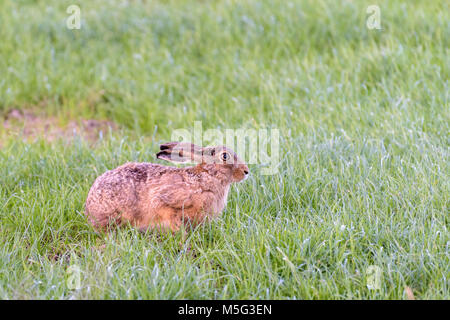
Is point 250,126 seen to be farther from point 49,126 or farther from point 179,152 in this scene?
point 49,126

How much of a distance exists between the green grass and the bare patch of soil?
0.15m

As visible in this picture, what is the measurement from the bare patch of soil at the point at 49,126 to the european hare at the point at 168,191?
2.58m

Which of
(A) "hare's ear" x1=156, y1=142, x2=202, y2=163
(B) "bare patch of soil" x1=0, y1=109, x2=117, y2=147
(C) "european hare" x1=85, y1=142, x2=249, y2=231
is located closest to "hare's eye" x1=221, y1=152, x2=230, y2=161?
(C) "european hare" x1=85, y1=142, x2=249, y2=231

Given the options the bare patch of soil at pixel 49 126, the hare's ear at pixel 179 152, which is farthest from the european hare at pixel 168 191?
the bare patch of soil at pixel 49 126

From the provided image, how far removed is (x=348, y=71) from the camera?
25.3 ft

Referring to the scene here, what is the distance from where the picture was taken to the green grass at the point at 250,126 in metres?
4.14

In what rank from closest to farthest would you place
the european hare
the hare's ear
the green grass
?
the green grass, the european hare, the hare's ear

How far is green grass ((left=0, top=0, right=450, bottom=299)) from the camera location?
414cm

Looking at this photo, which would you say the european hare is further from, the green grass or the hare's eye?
the green grass

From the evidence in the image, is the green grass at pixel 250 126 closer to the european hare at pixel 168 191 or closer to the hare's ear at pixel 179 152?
the european hare at pixel 168 191

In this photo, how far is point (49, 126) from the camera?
25.2 ft

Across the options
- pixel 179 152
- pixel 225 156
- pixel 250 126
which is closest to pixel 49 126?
pixel 250 126

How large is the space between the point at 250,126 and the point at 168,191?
232cm
